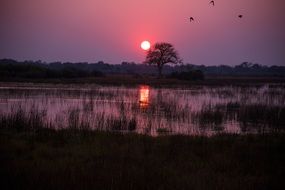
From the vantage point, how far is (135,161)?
11820 millimetres

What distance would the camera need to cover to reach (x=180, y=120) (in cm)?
2275

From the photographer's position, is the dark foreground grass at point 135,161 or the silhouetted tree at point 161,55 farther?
the silhouetted tree at point 161,55

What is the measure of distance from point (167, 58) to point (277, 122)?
66.3 metres

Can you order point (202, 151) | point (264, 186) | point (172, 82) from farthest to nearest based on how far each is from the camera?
point (172, 82), point (202, 151), point (264, 186)

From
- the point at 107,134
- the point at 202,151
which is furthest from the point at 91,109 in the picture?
the point at 202,151

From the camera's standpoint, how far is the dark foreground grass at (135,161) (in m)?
9.51

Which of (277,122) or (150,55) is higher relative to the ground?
(150,55)

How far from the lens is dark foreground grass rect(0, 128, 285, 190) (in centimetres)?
951

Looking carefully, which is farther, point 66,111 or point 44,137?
point 66,111

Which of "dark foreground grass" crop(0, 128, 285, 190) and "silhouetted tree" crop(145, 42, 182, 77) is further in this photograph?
Answer: "silhouetted tree" crop(145, 42, 182, 77)

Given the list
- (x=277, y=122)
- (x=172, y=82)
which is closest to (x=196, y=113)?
(x=277, y=122)

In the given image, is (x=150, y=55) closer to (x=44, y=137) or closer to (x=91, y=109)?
(x=91, y=109)

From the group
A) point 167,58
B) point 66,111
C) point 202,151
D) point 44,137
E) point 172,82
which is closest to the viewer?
point 202,151

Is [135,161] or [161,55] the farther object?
[161,55]
